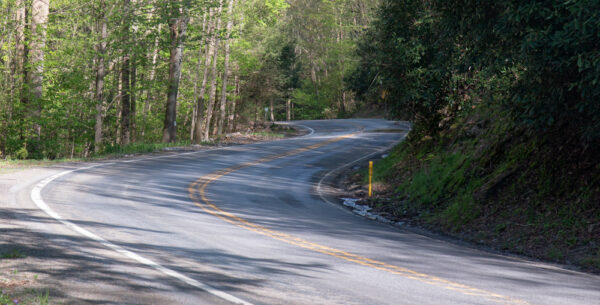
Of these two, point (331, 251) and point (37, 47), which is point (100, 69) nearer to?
point (37, 47)

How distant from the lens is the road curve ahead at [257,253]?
6723 millimetres

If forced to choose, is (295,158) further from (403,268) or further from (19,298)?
(19,298)

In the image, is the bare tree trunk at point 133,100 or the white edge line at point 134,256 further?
the bare tree trunk at point 133,100

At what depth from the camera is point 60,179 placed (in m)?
16.4

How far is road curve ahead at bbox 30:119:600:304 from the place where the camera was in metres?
6.72

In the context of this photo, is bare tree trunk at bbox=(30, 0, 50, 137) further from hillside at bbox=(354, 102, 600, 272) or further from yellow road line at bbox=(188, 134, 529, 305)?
hillside at bbox=(354, 102, 600, 272)

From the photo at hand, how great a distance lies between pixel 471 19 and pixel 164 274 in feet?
27.5

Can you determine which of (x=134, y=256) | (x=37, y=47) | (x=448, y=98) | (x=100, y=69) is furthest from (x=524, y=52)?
(x=37, y=47)

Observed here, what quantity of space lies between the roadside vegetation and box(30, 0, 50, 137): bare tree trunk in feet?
52.1

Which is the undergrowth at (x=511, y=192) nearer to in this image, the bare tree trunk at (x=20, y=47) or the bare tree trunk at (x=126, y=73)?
the bare tree trunk at (x=126, y=73)

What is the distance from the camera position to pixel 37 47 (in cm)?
2644

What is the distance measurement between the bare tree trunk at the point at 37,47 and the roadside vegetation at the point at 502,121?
15888 millimetres

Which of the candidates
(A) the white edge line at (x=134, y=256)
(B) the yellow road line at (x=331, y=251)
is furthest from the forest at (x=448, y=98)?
(A) the white edge line at (x=134, y=256)

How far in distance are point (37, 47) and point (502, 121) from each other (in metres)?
21.3
